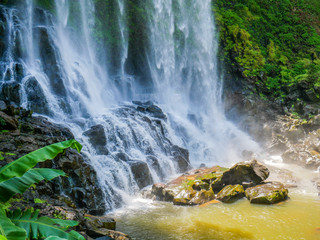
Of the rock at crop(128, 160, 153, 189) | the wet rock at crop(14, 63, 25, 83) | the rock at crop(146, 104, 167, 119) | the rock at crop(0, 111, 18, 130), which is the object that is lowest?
the rock at crop(128, 160, 153, 189)

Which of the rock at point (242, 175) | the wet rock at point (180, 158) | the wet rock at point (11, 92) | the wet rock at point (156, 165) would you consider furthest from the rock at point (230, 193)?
the wet rock at point (11, 92)

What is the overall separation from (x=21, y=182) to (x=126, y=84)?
2363 cm

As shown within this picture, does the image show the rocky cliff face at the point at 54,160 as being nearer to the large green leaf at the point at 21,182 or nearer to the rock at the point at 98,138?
the rock at the point at 98,138

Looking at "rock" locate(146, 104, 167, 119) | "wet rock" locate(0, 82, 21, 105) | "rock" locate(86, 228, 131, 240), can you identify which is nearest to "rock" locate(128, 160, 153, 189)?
"rock" locate(86, 228, 131, 240)

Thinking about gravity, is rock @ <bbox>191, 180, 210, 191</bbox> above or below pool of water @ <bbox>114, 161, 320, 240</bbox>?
above

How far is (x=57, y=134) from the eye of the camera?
34.3ft

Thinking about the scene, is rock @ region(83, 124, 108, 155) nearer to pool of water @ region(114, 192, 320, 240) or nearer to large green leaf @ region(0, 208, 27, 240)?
pool of water @ region(114, 192, 320, 240)

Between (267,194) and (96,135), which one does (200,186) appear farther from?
(96,135)

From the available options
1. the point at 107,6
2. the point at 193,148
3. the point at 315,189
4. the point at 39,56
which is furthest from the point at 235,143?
the point at 107,6

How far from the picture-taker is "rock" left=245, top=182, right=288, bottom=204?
31.0 ft

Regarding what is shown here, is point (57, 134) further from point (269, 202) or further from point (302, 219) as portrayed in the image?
point (302, 219)

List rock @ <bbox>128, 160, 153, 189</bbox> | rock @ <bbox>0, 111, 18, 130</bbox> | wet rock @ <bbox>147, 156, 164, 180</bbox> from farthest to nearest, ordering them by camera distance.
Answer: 1. wet rock @ <bbox>147, 156, 164, 180</bbox>
2. rock @ <bbox>128, 160, 153, 189</bbox>
3. rock @ <bbox>0, 111, 18, 130</bbox>

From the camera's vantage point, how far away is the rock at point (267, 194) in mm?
9453

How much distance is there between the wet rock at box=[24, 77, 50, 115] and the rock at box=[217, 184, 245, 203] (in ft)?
38.1
